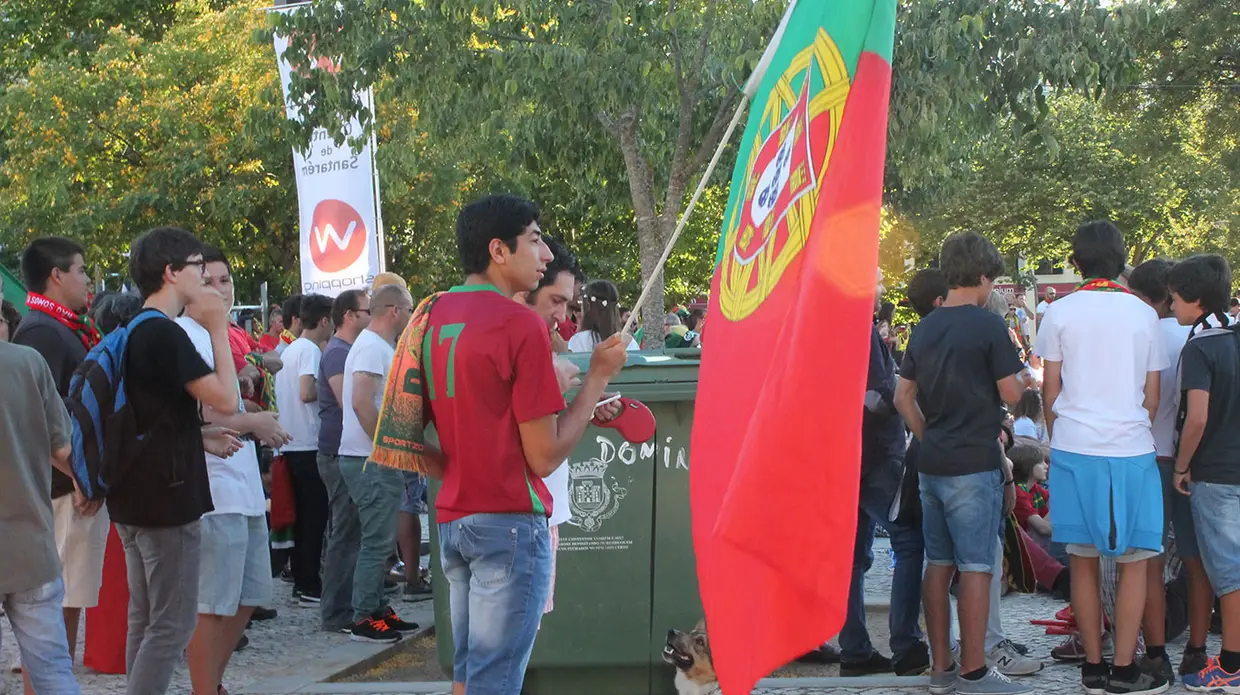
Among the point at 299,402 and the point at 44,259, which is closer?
the point at 44,259

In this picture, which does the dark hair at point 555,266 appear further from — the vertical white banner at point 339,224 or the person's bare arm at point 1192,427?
the vertical white banner at point 339,224

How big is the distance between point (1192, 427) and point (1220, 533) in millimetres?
482

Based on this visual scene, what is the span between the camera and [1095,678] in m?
5.92

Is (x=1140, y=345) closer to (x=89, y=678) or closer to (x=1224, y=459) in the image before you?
(x=1224, y=459)

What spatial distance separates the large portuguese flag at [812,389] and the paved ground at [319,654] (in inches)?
119

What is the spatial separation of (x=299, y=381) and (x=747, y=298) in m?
5.28

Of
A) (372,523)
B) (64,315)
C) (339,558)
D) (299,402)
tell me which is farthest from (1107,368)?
(299,402)

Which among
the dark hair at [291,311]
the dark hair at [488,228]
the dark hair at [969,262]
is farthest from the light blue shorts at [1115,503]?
the dark hair at [291,311]

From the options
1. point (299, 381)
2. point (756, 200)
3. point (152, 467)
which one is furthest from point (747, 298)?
point (299, 381)

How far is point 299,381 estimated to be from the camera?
27.0 ft

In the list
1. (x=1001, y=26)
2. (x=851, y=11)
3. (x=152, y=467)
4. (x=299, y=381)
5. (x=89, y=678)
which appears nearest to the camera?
(x=851, y=11)

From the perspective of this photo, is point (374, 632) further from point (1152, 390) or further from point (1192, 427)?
point (1192, 427)

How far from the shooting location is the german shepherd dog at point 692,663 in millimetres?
5238

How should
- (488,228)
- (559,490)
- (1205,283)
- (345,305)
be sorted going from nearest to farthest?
(488,228), (559,490), (1205,283), (345,305)
